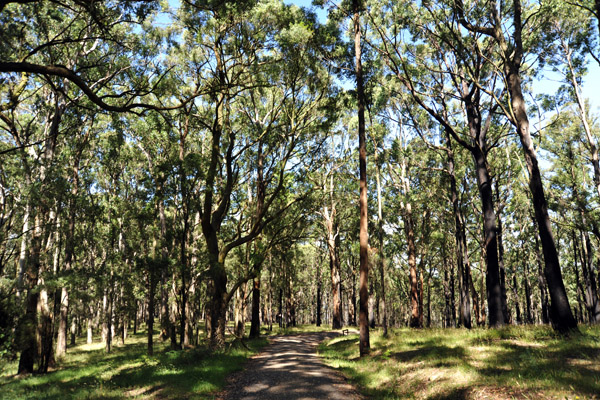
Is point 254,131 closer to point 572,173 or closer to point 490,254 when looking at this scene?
point 490,254

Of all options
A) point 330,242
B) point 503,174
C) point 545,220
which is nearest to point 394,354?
point 545,220

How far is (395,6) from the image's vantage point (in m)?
17.6

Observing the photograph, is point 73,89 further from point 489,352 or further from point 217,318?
point 489,352

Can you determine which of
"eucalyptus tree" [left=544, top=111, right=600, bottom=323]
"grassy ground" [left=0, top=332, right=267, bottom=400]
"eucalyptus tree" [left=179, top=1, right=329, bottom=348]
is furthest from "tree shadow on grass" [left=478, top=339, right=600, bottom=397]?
"eucalyptus tree" [left=544, top=111, right=600, bottom=323]

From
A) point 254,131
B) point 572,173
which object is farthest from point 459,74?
point 572,173

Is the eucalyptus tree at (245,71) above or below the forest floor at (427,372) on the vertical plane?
above

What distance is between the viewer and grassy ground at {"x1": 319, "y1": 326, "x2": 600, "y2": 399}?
630 cm

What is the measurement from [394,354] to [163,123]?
18.9 meters

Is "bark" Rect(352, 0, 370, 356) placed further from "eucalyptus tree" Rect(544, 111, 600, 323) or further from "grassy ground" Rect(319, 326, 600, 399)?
"eucalyptus tree" Rect(544, 111, 600, 323)

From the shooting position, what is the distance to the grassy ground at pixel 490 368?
6.30 meters

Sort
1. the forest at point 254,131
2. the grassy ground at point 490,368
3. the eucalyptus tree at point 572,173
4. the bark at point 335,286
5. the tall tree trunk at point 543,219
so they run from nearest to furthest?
the grassy ground at point 490,368 → the tall tree trunk at point 543,219 → the forest at point 254,131 → the eucalyptus tree at point 572,173 → the bark at point 335,286

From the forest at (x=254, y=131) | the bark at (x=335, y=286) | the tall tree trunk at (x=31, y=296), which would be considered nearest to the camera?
the forest at (x=254, y=131)

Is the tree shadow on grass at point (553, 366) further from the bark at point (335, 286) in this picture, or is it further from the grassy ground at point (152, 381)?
the bark at point (335, 286)

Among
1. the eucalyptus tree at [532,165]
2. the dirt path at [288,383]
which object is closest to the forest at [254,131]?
the eucalyptus tree at [532,165]
